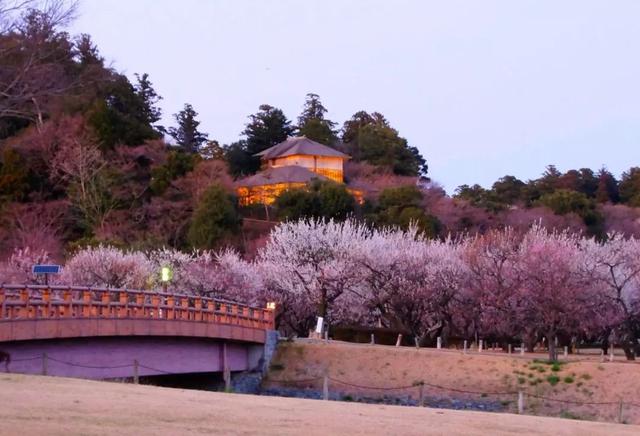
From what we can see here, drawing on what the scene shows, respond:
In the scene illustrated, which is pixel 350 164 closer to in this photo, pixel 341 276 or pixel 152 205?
pixel 152 205

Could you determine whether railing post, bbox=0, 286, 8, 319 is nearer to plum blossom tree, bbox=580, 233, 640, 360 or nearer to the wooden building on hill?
plum blossom tree, bbox=580, 233, 640, 360

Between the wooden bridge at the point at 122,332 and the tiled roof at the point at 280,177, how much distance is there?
Result: 3992 cm

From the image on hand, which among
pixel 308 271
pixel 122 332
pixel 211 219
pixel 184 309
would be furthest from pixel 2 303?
pixel 211 219

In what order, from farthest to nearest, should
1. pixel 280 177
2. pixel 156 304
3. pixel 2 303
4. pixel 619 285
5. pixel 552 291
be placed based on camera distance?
pixel 280 177
pixel 619 285
pixel 552 291
pixel 156 304
pixel 2 303

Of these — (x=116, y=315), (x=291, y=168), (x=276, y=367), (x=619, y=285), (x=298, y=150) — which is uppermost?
(x=298, y=150)

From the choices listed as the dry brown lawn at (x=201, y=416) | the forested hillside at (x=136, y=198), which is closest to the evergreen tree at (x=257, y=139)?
the forested hillside at (x=136, y=198)

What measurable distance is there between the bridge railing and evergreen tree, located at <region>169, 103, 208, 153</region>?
2528 inches

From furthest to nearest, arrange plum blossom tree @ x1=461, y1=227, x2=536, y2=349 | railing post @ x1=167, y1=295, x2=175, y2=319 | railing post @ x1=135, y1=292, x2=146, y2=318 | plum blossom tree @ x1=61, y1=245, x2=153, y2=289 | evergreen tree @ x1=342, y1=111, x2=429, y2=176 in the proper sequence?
evergreen tree @ x1=342, y1=111, x2=429, y2=176, plum blossom tree @ x1=61, y1=245, x2=153, y2=289, plum blossom tree @ x1=461, y1=227, x2=536, y2=349, railing post @ x1=167, y1=295, x2=175, y2=319, railing post @ x1=135, y1=292, x2=146, y2=318

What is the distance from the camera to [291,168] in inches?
3334

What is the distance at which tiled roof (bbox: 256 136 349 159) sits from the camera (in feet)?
298

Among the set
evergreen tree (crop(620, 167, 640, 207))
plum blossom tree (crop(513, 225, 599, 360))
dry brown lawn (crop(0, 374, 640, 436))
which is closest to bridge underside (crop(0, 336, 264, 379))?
dry brown lawn (crop(0, 374, 640, 436))

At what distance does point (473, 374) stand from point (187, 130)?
234 feet

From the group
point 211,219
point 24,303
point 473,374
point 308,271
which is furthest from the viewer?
point 211,219

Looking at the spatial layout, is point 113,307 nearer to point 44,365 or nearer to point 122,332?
point 122,332
